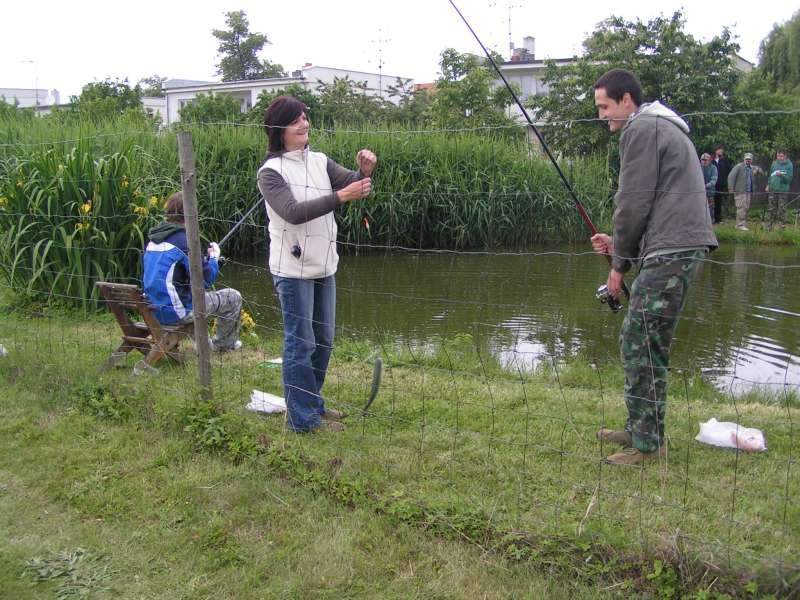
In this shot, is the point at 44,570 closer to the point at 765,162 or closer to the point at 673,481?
the point at 673,481

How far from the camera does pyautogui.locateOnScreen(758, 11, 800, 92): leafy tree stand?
→ 87.1 ft

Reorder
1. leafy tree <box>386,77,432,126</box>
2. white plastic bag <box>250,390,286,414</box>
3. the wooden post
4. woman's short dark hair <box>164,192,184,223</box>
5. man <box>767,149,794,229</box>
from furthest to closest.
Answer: leafy tree <box>386,77,432,126</box> < man <box>767,149,794,229</box> < woman's short dark hair <box>164,192,184,223</box> < white plastic bag <box>250,390,286,414</box> < the wooden post

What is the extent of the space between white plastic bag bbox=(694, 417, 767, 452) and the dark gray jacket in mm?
1010

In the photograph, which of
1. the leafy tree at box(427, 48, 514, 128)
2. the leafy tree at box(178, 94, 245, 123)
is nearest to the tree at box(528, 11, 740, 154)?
the leafy tree at box(427, 48, 514, 128)

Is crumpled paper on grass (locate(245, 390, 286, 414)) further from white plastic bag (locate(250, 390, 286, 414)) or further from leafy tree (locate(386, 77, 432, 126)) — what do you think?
leafy tree (locate(386, 77, 432, 126))

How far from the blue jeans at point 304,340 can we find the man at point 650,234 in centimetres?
144

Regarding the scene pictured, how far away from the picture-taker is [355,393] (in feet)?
15.7

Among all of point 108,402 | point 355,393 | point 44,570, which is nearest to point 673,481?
point 355,393

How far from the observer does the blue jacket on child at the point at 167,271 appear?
17.0ft

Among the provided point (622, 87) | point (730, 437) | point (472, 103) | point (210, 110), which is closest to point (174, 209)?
point (622, 87)

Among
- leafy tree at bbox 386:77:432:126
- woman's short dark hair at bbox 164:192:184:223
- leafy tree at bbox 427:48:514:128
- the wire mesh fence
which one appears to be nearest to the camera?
the wire mesh fence

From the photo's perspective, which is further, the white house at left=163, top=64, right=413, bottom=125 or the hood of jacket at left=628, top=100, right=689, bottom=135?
the white house at left=163, top=64, right=413, bottom=125

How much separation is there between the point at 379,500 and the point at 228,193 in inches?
367

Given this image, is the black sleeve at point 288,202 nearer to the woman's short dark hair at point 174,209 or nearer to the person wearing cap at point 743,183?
the woman's short dark hair at point 174,209
